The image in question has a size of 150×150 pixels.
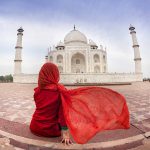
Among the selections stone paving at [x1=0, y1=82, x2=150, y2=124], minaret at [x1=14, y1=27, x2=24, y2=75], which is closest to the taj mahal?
minaret at [x1=14, y1=27, x2=24, y2=75]

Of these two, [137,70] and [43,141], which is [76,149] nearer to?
[43,141]

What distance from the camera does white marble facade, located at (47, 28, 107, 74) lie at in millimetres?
33906

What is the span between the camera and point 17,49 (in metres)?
29.5

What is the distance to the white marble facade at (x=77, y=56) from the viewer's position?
3391cm

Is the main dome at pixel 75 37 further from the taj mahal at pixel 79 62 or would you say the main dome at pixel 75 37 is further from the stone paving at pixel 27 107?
the stone paving at pixel 27 107

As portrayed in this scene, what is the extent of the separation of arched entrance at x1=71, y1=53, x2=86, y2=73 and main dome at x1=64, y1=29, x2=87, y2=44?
3.12m

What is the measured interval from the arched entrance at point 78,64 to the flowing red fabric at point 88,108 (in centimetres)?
3327

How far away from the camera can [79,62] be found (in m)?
36.8

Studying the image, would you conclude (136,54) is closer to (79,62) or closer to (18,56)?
(79,62)

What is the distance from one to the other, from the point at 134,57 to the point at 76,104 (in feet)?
99.9

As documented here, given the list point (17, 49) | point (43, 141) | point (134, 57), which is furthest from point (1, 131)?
point (134, 57)

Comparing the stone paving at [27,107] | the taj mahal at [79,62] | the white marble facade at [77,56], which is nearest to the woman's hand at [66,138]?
the stone paving at [27,107]

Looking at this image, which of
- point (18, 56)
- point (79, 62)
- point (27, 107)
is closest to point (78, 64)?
point (79, 62)

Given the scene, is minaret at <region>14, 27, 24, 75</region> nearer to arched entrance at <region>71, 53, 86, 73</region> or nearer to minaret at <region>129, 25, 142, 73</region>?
arched entrance at <region>71, 53, 86, 73</region>
